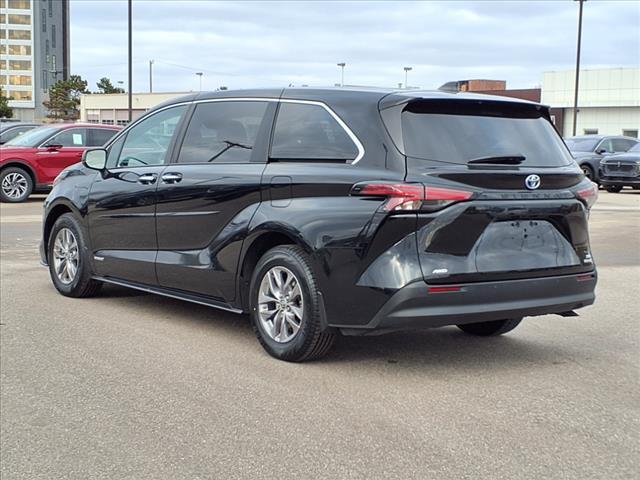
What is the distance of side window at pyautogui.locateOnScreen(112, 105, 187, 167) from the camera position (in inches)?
271

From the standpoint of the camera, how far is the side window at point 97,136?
1867cm

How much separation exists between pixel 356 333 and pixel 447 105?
5.08 ft

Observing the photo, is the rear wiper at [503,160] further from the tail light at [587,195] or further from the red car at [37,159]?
the red car at [37,159]

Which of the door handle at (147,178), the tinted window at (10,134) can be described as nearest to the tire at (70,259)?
the door handle at (147,178)

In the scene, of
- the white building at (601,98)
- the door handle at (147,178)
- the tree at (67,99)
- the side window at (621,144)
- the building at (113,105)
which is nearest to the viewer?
the door handle at (147,178)

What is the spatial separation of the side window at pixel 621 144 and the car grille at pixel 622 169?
6.43 feet

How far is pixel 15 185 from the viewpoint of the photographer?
18156 millimetres

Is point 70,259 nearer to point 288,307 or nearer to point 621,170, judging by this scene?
point 288,307

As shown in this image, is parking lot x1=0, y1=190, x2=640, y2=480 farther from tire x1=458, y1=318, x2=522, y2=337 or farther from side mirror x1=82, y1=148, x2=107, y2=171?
side mirror x1=82, y1=148, x2=107, y2=171

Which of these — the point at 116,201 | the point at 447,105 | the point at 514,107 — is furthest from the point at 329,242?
the point at 116,201

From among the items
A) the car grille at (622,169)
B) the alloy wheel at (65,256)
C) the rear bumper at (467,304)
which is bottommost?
the alloy wheel at (65,256)

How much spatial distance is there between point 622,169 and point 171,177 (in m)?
19.6

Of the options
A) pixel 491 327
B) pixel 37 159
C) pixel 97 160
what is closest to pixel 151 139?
pixel 97 160

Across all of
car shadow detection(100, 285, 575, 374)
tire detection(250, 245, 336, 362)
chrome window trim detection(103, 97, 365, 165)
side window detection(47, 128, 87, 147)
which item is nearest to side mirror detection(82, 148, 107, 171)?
chrome window trim detection(103, 97, 365, 165)
